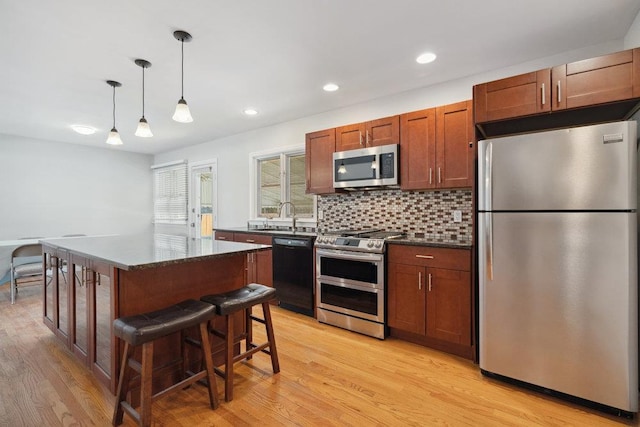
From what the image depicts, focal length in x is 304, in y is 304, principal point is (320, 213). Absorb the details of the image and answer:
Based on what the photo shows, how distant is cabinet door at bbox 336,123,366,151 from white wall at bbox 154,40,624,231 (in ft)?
1.25

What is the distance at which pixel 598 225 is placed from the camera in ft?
5.85

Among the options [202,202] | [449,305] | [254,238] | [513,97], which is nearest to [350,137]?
[513,97]

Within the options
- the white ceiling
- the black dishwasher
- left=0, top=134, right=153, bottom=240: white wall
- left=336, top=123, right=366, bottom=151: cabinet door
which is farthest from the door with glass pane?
left=336, top=123, right=366, bottom=151: cabinet door

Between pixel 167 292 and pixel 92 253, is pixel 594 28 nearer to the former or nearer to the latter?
pixel 167 292

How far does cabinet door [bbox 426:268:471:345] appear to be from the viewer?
246 cm

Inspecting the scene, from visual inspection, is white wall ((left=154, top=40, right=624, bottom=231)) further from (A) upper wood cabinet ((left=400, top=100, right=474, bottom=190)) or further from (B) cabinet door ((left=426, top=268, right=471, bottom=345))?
(B) cabinet door ((left=426, top=268, right=471, bottom=345))

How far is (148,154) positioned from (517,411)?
7554 millimetres

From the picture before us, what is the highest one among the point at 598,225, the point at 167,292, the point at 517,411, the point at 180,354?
the point at 598,225

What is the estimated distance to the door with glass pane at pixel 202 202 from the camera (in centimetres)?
576

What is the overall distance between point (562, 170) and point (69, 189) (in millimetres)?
7263

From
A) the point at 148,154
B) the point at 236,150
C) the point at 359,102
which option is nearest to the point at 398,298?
the point at 359,102

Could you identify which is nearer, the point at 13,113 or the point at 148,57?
the point at 148,57

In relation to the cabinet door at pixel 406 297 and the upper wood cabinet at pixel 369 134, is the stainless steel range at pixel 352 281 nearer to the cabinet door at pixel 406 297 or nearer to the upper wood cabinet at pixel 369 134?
the cabinet door at pixel 406 297

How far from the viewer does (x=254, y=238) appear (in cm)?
399
